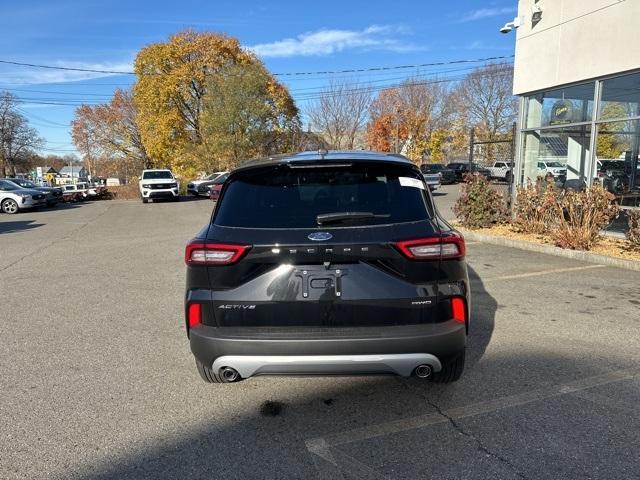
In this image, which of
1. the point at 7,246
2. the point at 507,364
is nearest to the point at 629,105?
the point at 507,364

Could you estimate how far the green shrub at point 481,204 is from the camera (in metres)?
11.0

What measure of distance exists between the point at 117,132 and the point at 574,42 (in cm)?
4932

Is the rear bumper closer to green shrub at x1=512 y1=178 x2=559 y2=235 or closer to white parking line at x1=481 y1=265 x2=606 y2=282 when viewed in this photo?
white parking line at x1=481 y1=265 x2=606 y2=282

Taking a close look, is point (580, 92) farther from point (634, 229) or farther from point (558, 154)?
point (634, 229)

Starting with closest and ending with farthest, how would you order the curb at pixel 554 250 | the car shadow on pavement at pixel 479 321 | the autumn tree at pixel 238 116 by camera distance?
the car shadow on pavement at pixel 479 321
the curb at pixel 554 250
the autumn tree at pixel 238 116

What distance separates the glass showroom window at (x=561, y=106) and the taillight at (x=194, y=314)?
1098cm

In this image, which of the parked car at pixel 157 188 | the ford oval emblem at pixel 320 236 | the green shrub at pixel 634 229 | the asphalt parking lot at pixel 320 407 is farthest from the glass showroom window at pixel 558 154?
the parked car at pixel 157 188

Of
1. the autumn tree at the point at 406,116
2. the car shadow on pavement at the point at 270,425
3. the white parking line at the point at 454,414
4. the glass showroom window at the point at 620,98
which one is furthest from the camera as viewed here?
the autumn tree at the point at 406,116

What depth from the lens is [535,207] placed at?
9922mm

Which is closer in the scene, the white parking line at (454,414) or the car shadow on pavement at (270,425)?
the car shadow on pavement at (270,425)

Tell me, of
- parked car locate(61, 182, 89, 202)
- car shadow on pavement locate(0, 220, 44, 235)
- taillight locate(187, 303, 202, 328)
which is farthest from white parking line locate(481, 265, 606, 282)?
parked car locate(61, 182, 89, 202)

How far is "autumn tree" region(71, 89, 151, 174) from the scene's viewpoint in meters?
49.9

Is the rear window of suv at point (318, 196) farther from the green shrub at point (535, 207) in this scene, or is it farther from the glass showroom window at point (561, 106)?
the glass showroom window at point (561, 106)

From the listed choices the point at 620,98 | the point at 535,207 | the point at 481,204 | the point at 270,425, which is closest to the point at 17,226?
the point at 481,204
